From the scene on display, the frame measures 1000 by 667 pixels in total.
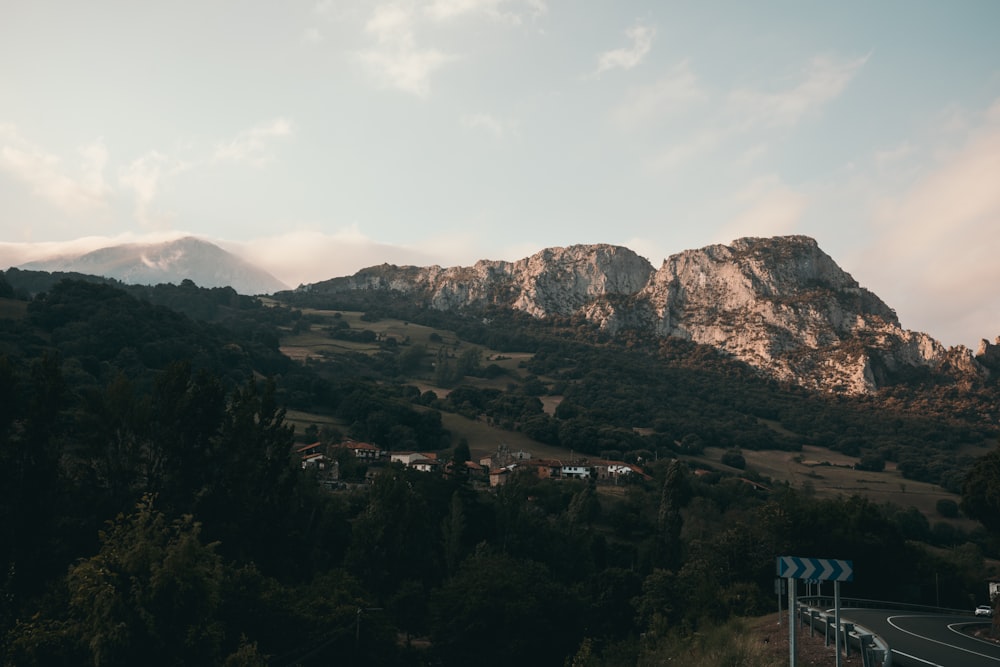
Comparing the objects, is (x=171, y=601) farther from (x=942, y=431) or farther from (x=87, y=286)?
(x=942, y=431)

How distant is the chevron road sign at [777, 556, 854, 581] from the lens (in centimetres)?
1653

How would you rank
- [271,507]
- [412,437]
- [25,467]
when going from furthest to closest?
[412,437] → [271,507] → [25,467]

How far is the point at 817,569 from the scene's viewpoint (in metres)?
17.0

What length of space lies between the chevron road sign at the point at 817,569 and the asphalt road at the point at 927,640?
7.64 metres

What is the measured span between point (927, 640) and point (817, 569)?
16.8 m

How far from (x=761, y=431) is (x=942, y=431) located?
45.3m

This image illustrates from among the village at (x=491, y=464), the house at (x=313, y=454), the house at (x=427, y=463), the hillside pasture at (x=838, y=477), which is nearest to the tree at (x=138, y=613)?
the house at (x=313, y=454)

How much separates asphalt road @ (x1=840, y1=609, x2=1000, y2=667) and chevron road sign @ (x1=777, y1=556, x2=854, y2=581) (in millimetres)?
7640

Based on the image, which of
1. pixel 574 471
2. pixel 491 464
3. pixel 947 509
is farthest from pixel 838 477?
pixel 491 464

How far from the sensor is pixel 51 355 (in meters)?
45.6

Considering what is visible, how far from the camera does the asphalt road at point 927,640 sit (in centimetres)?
2402

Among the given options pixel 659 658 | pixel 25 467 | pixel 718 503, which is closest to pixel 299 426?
pixel 718 503

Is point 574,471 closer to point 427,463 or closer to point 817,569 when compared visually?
point 427,463

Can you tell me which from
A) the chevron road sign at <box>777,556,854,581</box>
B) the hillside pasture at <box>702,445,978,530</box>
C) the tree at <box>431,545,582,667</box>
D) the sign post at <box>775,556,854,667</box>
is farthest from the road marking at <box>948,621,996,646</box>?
the hillside pasture at <box>702,445,978,530</box>
